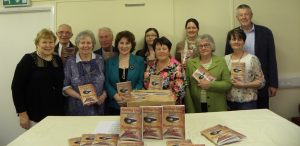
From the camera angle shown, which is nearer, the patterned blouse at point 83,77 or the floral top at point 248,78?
the patterned blouse at point 83,77

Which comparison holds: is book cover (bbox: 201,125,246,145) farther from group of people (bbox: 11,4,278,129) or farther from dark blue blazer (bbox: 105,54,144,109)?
dark blue blazer (bbox: 105,54,144,109)

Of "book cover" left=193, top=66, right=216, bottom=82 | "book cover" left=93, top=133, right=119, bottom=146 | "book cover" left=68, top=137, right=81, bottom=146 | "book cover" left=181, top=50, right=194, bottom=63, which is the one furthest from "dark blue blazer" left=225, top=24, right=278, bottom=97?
"book cover" left=68, top=137, right=81, bottom=146

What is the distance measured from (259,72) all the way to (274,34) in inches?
41.8

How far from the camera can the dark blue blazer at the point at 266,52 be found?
3340 millimetres

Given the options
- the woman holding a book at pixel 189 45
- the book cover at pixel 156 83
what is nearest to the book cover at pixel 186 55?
the woman holding a book at pixel 189 45

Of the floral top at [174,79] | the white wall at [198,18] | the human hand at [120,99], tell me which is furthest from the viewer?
the white wall at [198,18]

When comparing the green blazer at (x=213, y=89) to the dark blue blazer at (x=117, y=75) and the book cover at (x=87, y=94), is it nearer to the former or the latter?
the dark blue blazer at (x=117, y=75)

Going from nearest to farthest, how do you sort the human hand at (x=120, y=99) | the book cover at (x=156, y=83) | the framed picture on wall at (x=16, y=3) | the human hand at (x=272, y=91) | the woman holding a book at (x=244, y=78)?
the book cover at (x=156, y=83) < the human hand at (x=120, y=99) < the woman holding a book at (x=244, y=78) < the human hand at (x=272, y=91) < the framed picture on wall at (x=16, y=3)

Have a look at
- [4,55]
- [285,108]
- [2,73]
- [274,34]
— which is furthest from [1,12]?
[285,108]

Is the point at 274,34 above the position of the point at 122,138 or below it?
above

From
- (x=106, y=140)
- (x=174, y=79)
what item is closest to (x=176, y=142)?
(x=106, y=140)

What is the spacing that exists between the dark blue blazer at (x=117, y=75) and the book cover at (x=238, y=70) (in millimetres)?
918

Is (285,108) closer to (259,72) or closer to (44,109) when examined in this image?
(259,72)

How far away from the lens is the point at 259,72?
2.92m
